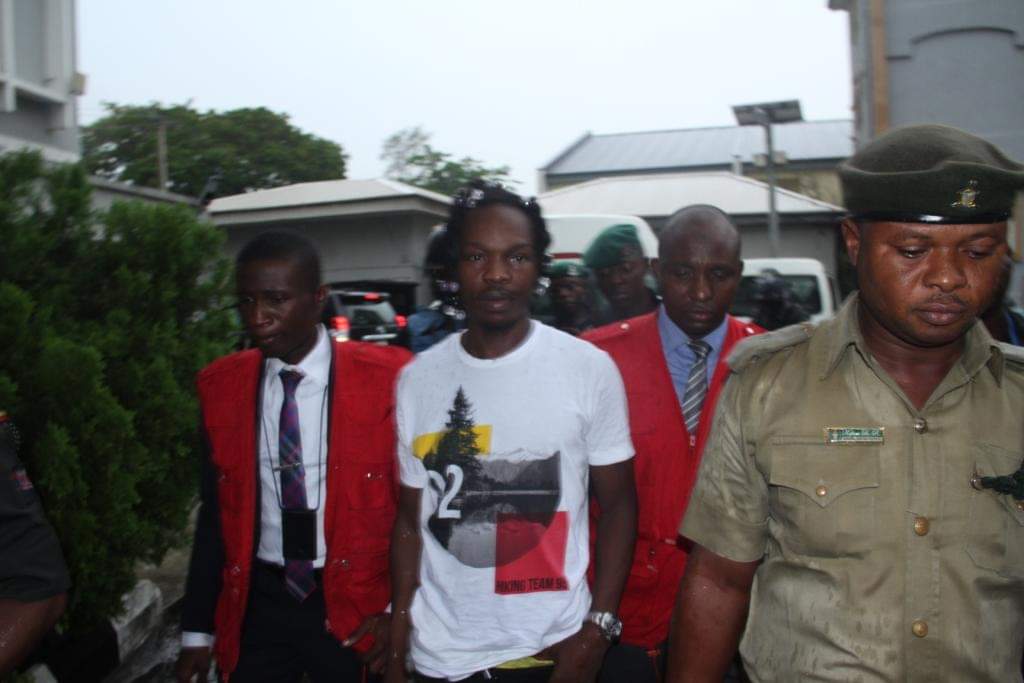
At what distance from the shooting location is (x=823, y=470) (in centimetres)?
176

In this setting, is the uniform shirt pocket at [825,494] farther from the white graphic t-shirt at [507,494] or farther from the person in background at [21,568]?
the person in background at [21,568]

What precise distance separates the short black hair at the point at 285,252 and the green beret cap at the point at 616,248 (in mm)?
1919

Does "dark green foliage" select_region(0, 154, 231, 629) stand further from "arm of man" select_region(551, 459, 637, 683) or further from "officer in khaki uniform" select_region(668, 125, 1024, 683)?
"officer in khaki uniform" select_region(668, 125, 1024, 683)

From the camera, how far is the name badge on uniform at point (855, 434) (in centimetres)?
176

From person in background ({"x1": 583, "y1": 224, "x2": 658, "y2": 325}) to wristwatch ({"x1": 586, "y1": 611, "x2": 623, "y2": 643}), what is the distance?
235 centimetres

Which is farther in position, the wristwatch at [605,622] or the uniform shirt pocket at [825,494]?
the wristwatch at [605,622]

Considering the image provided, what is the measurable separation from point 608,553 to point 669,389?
68 centimetres

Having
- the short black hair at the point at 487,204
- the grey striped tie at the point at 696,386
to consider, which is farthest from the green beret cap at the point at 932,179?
the grey striped tie at the point at 696,386

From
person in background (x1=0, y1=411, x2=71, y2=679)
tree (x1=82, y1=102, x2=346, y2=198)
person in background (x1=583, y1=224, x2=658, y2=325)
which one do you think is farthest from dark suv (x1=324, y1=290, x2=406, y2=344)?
tree (x1=82, y1=102, x2=346, y2=198)

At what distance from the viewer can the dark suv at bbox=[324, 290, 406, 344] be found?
10078mm

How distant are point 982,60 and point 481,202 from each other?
974 centimetres

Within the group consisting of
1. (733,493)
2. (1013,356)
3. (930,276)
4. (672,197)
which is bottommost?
(733,493)

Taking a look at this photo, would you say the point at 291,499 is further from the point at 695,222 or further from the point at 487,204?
the point at 695,222

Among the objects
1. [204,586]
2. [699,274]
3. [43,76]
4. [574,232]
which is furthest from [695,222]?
[43,76]
